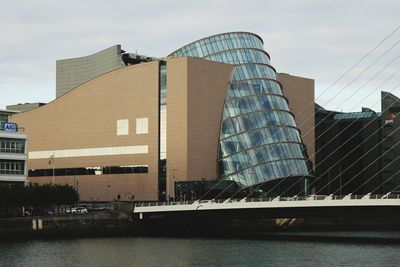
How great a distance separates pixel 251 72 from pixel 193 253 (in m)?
51.4

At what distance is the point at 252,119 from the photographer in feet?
328

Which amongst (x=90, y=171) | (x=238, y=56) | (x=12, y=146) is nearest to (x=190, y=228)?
(x=12, y=146)

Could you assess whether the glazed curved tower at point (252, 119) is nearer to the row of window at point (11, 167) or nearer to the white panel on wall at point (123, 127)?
the white panel on wall at point (123, 127)

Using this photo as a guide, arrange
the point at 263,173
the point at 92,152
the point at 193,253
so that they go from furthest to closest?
the point at 92,152 < the point at 263,173 < the point at 193,253

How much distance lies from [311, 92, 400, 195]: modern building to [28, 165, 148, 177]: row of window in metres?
30.7

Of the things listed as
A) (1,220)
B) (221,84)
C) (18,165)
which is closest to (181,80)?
(221,84)

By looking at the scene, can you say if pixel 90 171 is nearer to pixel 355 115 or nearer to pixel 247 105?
pixel 247 105

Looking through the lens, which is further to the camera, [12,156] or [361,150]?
[361,150]

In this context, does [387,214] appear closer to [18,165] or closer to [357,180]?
[18,165]

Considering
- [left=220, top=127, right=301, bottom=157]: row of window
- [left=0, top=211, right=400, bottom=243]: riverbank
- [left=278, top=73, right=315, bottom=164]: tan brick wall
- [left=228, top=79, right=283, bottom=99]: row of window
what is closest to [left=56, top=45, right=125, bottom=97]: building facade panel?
[left=278, top=73, right=315, bottom=164]: tan brick wall

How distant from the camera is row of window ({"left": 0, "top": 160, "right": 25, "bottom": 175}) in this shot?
83.6 metres

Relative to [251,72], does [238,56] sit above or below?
above

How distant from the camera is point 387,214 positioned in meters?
67.3

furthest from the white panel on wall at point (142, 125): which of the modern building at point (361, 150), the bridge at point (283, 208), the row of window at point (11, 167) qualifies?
the modern building at point (361, 150)
